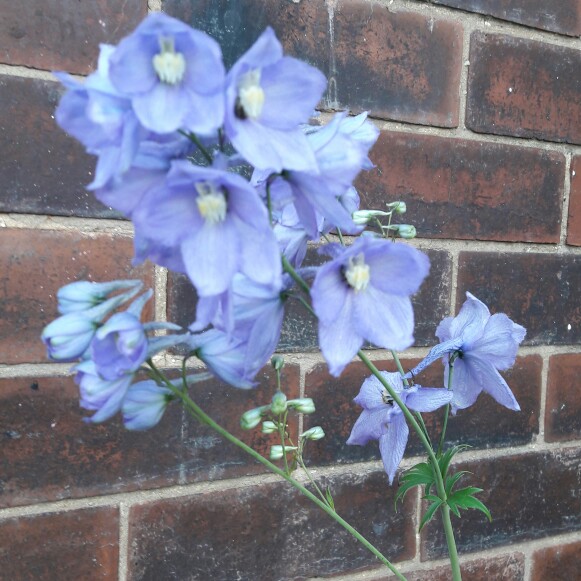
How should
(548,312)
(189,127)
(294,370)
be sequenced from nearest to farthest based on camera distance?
1. (189,127)
2. (294,370)
3. (548,312)

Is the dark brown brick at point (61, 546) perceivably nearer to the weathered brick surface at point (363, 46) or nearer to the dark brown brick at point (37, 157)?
the dark brown brick at point (37, 157)

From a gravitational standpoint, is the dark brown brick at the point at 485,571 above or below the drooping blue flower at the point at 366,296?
below

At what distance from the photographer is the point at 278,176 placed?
311 mm

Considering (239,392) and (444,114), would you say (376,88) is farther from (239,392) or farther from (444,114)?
(239,392)

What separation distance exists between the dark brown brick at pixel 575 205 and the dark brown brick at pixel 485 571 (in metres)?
0.36

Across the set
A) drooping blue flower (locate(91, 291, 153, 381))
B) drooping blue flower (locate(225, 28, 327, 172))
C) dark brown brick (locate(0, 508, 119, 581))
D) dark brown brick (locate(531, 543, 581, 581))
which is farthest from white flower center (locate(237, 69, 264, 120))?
dark brown brick (locate(531, 543, 581, 581))

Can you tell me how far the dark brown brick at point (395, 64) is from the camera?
0.64 m

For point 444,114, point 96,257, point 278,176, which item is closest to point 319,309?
point 278,176

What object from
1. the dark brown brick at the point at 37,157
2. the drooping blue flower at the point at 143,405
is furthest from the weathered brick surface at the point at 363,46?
the drooping blue flower at the point at 143,405

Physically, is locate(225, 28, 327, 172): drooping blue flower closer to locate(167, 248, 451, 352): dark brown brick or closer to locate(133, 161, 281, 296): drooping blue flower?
locate(133, 161, 281, 296): drooping blue flower

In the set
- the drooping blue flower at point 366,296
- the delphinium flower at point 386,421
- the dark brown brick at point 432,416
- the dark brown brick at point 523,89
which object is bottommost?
the dark brown brick at point 432,416

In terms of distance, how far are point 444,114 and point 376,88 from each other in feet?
0.27

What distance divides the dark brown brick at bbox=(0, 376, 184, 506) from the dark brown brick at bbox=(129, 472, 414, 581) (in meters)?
0.04

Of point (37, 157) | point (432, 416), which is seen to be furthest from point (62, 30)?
point (432, 416)
